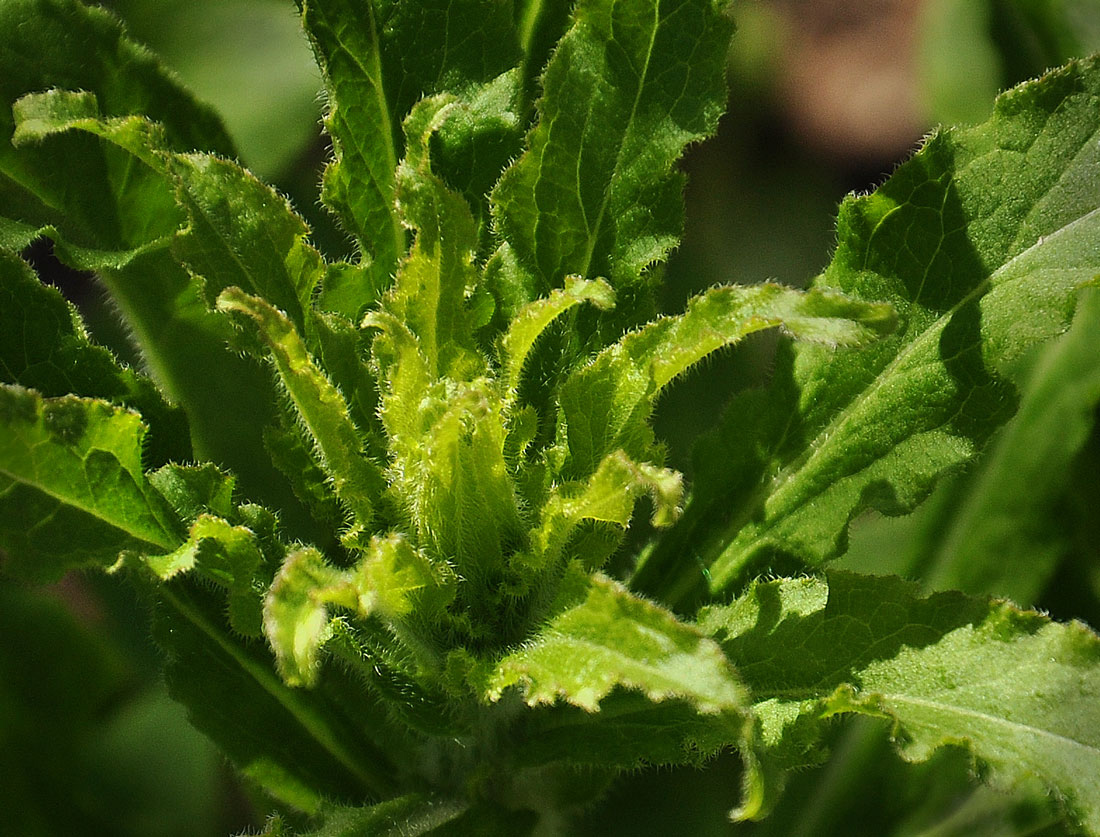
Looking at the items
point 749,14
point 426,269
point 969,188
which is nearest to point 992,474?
point 969,188

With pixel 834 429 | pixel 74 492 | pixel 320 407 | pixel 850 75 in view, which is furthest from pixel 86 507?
pixel 850 75

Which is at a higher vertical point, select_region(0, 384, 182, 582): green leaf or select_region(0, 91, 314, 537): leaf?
select_region(0, 91, 314, 537): leaf

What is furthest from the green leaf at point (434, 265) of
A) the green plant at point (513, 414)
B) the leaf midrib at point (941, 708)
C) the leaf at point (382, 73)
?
the leaf midrib at point (941, 708)

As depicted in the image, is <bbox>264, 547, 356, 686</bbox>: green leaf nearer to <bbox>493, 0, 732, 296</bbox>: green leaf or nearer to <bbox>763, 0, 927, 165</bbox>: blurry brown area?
<bbox>493, 0, 732, 296</bbox>: green leaf

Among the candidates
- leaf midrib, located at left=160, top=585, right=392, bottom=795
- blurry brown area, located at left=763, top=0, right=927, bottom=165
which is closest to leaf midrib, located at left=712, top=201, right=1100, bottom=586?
leaf midrib, located at left=160, top=585, right=392, bottom=795

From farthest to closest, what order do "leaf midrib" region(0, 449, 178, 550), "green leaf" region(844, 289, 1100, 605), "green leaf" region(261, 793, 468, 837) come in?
"green leaf" region(844, 289, 1100, 605)
"green leaf" region(261, 793, 468, 837)
"leaf midrib" region(0, 449, 178, 550)

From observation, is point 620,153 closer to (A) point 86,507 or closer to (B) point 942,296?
(B) point 942,296
